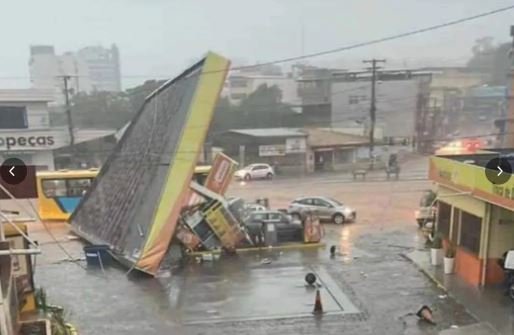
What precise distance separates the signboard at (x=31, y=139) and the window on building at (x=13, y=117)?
1.46 feet

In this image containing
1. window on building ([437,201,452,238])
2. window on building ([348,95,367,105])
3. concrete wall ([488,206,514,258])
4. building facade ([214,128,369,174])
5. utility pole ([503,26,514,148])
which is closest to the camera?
concrete wall ([488,206,514,258])

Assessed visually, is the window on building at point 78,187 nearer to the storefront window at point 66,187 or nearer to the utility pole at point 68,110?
the storefront window at point 66,187

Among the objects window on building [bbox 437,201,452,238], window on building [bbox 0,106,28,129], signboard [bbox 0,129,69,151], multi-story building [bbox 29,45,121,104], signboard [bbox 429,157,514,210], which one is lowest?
window on building [bbox 437,201,452,238]

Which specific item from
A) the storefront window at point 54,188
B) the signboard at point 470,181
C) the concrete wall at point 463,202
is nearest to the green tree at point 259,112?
the storefront window at point 54,188

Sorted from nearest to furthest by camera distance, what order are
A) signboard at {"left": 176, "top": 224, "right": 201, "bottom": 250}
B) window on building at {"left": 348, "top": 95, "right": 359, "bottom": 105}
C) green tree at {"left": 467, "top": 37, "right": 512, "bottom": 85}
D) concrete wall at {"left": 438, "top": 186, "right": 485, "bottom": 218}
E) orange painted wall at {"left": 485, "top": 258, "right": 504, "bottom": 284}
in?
orange painted wall at {"left": 485, "top": 258, "right": 504, "bottom": 284} → concrete wall at {"left": 438, "top": 186, "right": 485, "bottom": 218} → signboard at {"left": 176, "top": 224, "right": 201, "bottom": 250} → green tree at {"left": 467, "top": 37, "right": 512, "bottom": 85} → window on building at {"left": 348, "top": 95, "right": 359, "bottom": 105}

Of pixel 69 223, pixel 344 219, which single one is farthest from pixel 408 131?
pixel 69 223

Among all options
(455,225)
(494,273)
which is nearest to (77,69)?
(455,225)

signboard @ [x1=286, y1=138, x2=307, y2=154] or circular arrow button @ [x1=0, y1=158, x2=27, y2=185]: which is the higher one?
circular arrow button @ [x1=0, y1=158, x2=27, y2=185]

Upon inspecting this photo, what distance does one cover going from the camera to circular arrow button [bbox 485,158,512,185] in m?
→ 10.9

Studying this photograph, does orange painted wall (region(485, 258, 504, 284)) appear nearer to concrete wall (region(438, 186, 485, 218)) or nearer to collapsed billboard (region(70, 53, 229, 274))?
concrete wall (region(438, 186, 485, 218))

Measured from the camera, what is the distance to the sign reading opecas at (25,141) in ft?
48.3

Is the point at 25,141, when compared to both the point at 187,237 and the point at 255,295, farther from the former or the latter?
the point at 255,295

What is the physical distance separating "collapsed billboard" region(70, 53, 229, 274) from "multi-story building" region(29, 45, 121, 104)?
6.33 m

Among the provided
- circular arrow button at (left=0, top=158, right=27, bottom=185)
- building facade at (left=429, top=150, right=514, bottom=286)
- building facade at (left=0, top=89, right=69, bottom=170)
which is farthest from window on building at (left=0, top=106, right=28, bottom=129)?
building facade at (left=429, top=150, right=514, bottom=286)
